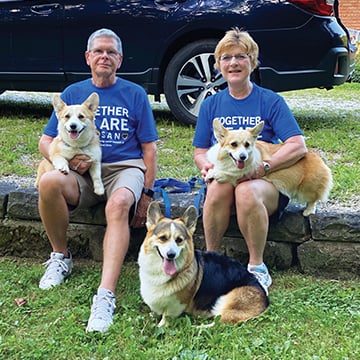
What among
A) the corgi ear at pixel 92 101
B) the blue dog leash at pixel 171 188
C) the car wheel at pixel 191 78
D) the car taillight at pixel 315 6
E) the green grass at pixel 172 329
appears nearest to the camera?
the green grass at pixel 172 329

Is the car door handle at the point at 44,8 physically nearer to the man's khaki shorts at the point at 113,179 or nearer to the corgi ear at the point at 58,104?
the corgi ear at the point at 58,104

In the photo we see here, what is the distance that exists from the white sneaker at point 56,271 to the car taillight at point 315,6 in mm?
3267

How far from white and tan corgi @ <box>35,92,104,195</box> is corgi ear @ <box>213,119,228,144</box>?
71 centimetres

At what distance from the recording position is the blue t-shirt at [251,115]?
315 cm

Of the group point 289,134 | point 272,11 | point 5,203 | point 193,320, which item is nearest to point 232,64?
point 289,134

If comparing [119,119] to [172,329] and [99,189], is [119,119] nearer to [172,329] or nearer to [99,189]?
[99,189]

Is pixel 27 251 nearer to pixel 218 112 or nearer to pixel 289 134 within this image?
pixel 218 112

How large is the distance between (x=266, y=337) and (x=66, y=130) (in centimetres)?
161

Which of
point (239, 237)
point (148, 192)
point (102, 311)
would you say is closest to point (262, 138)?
point (239, 237)

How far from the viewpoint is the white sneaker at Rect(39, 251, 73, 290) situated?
3137 millimetres

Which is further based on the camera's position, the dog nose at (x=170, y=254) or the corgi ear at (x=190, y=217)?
the corgi ear at (x=190, y=217)

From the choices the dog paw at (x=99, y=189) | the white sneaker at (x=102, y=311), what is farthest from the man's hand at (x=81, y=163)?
the white sneaker at (x=102, y=311)

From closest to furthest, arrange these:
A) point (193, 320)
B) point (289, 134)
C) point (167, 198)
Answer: point (193, 320)
point (289, 134)
point (167, 198)

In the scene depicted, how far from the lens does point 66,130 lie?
3172 millimetres
